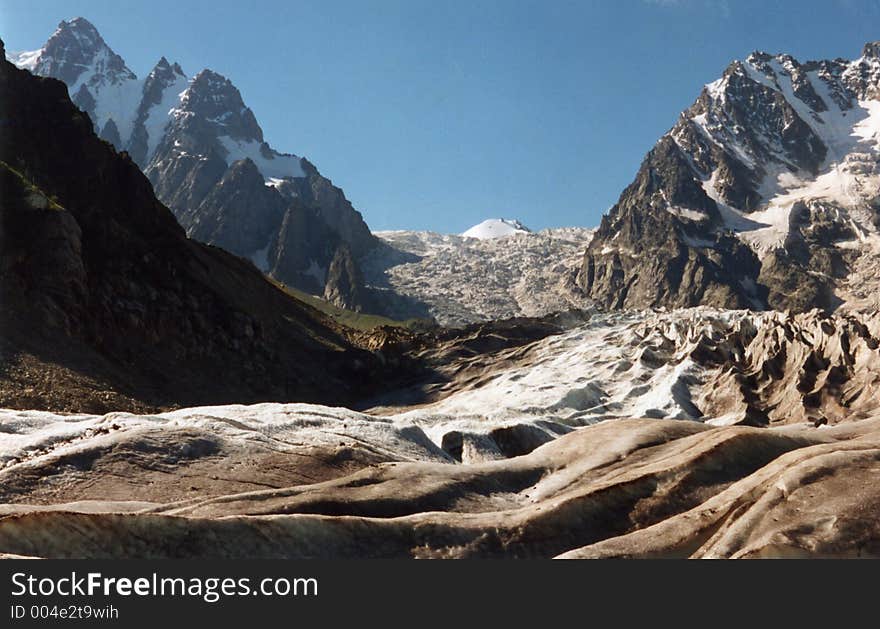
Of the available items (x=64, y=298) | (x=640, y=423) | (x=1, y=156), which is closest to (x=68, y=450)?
(x=640, y=423)

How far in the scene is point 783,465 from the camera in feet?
51.0

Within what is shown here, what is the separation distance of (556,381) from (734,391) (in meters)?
18.8

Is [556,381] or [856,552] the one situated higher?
[556,381]

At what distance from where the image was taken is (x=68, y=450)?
1769cm

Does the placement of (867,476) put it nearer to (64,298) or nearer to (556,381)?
(64,298)

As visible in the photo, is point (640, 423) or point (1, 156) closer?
point (640, 423)

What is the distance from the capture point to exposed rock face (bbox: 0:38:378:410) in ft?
152

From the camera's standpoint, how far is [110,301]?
5806 centimetres

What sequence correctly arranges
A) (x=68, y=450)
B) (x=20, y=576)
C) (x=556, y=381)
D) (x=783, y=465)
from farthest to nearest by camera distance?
(x=556, y=381) < (x=68, y=450) < (x=783, y=465) < (x=20, y=576)

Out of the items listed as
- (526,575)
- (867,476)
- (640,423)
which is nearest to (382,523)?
(526,575)

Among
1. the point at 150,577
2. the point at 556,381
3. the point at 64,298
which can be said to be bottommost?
the point at 150,577

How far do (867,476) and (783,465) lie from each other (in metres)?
1.72

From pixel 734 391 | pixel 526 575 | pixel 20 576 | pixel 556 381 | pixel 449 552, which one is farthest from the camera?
pixel 556 381

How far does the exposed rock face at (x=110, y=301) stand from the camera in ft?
152
